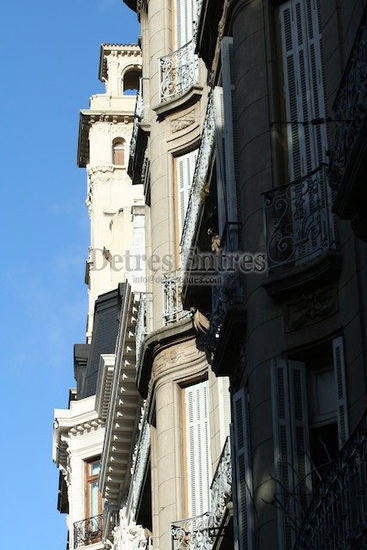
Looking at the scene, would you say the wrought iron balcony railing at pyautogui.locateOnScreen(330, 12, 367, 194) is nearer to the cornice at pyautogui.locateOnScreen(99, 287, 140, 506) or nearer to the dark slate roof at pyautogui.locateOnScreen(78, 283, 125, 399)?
the cornice at pyautogui.locateOnScreen(99, 287, 140, 506)

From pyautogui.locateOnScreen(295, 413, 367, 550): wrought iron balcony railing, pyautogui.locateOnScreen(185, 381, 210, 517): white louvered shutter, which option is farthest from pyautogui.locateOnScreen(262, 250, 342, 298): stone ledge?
pyautogui.locateOnScreen(185, 381, 210, 517): white louvered shutter

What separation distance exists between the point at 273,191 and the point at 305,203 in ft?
1.84

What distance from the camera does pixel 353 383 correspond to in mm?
17188

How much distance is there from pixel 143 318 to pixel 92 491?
22471mm

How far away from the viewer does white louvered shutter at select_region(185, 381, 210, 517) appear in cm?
2692

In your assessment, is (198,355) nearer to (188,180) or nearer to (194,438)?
(194,438)

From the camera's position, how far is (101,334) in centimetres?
5356

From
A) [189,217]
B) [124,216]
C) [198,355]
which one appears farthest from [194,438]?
[124,216]

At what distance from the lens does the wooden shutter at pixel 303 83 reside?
19.5 meters

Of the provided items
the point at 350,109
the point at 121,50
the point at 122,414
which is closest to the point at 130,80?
the point at 121,50

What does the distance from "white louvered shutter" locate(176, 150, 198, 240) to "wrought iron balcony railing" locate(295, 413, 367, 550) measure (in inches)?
566

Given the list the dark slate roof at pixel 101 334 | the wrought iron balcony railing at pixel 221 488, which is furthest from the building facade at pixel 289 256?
the dark slate roof at pixel 101 334

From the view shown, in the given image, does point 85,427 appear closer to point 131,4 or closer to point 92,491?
point 92,491

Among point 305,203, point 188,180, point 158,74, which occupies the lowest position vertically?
point 305,203
